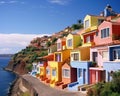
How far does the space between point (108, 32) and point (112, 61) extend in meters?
7.61

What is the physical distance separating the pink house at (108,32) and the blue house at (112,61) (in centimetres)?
376

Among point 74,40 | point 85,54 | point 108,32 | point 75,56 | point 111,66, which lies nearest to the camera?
point 111,66

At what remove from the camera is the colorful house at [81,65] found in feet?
136

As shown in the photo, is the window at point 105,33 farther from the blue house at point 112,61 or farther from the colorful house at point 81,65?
the blue house at point 112,61

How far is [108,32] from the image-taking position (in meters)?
39.2

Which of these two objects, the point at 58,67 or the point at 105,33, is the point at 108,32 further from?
the point at 58,67

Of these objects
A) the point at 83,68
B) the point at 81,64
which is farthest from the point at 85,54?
the point at 83,68

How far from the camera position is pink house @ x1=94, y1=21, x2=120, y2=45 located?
3819 centimetres

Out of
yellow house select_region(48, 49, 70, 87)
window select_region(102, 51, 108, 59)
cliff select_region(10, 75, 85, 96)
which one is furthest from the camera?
yellow house select_region(48, 49, 70, 87)

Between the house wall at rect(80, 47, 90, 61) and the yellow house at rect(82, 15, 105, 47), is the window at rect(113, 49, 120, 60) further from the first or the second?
the yellow house at rect(82, 15, 105, 47)

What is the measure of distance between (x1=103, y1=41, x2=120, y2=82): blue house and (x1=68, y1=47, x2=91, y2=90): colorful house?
21.9 feet

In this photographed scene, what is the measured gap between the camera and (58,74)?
171 feet

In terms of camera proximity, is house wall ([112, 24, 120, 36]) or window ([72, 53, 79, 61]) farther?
window ([72, 53, 79, 61])

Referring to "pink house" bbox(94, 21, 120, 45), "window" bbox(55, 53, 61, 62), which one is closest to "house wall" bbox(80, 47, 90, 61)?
"pink house" bbox(94, 21, 120, 45)
